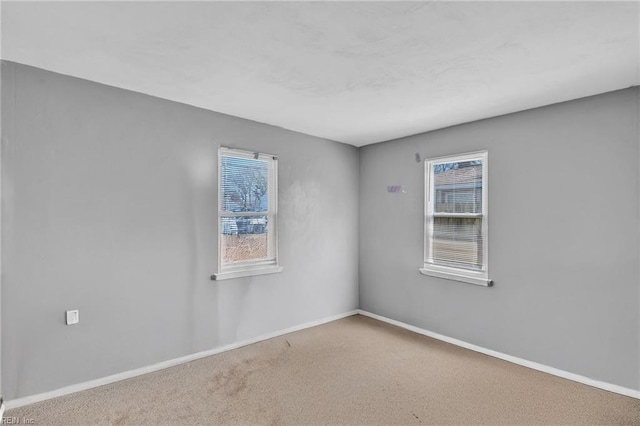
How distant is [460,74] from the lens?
7.61ft

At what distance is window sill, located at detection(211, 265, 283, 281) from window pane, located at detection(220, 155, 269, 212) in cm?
66

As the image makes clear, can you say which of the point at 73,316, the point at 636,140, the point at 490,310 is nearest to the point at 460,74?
the point at 636,140

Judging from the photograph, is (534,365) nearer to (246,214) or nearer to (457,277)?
(457,277)

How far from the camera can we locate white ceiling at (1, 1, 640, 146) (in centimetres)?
162

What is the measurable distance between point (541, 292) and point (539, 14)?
239cm

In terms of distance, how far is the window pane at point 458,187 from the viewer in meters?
3.43

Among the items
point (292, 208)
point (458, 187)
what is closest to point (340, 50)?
point (292, 208)

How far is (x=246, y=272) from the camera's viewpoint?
11.2 ft

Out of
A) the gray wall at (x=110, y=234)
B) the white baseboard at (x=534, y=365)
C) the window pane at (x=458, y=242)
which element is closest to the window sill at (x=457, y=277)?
the window pane at (x=458, y=242)

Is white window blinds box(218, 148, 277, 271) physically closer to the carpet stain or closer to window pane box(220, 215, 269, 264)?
window pane box(220, 215, 269, 264)

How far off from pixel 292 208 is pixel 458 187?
1.97m

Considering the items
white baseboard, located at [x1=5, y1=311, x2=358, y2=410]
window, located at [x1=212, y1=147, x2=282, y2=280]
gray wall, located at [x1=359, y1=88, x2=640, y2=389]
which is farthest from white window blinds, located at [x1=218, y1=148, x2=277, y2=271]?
gray wall, located at [x1=359, y1=88, x2=640, y2=389]

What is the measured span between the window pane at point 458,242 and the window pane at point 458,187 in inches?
5.2

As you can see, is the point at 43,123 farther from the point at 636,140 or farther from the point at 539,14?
the point at 636,140
